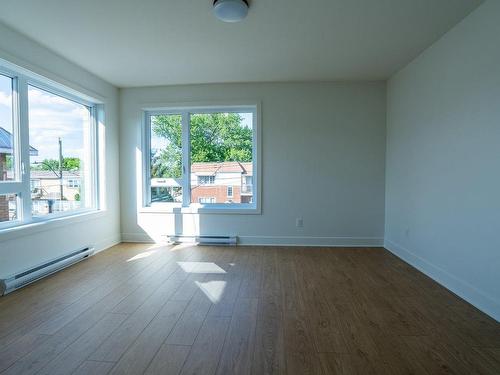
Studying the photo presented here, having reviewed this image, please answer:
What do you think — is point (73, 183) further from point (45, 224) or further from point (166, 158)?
point (166, 158)

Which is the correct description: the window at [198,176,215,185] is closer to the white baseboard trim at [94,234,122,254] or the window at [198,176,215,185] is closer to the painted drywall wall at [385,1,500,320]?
the white baseboard trim at [94,234,122,254]

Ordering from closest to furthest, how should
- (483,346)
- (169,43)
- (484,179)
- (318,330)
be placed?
1. (483,346)
2. (318,330)
3. (484,179)
4. (169,43)

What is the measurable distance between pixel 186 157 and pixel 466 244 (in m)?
3.73

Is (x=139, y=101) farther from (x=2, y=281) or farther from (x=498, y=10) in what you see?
(x=498, y=10)

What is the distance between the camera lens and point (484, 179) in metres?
2.32

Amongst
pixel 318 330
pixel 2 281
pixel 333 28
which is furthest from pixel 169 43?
pixel 318 330

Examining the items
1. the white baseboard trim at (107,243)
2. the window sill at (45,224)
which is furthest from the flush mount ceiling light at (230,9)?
the white baseboard trim at (107,243)

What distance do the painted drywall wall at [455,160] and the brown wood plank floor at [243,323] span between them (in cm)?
30

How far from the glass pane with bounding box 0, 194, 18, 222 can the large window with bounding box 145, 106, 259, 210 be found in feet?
6.28

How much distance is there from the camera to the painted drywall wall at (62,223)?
8.96 ft

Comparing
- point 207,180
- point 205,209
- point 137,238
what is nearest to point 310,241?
point 205,209

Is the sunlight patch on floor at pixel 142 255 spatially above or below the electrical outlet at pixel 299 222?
below

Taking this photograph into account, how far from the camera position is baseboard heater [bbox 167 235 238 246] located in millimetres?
4367

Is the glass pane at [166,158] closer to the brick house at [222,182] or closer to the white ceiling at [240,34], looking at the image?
the brick house at [222,182]
